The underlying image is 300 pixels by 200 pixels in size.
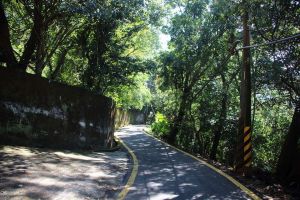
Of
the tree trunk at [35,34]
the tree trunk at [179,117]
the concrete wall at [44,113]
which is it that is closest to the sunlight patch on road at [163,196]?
the concrete wall at [44,113]

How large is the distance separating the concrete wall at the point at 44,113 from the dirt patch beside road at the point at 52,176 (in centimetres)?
81

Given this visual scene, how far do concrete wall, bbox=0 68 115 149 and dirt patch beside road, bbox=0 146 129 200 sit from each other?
81cm

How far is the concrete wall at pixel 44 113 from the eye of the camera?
1145 centimetres

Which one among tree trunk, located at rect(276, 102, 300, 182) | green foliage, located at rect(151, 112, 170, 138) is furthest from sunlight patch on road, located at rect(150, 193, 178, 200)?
green foliage, located at rect(151, 112, 170, 138)

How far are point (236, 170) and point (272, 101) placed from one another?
5.50 metres

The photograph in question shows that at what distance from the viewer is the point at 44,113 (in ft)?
41.8

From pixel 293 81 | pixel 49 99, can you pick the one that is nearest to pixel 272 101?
pixel 293 81

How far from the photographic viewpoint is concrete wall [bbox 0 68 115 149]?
11.4 m

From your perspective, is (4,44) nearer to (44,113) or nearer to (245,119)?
(44,113)

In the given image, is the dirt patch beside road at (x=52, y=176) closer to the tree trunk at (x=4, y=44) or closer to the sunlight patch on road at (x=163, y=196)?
the sunlight patch on road at (x=163, y=196)

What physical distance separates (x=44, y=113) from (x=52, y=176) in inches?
Answer: 181

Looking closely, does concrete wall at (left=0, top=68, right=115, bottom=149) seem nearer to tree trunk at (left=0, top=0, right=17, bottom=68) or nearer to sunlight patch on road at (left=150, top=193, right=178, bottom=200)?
tree trunk at (left=0, top=0, right=17, bottom=68)

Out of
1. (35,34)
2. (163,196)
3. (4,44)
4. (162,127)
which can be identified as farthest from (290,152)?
(162,127)

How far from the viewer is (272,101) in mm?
17172
